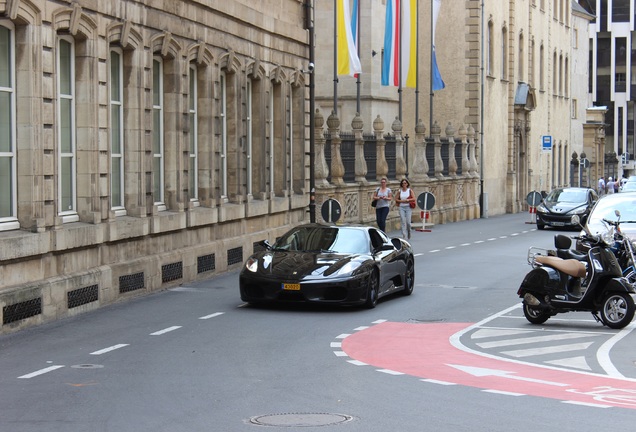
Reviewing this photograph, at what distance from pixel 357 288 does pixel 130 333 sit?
3930mm

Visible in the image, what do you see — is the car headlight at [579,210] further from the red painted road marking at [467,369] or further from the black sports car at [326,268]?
the red painted road marking at [467,369]

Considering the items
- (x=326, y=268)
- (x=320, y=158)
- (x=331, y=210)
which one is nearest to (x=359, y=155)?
(x=320, y=158)

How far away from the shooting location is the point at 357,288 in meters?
18.8

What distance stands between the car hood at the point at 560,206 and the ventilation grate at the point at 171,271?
25.5 meters

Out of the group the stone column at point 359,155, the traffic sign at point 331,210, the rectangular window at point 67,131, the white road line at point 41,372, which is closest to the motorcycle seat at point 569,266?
the white road line at point 41,372

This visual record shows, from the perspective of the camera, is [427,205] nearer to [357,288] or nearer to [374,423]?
[357,288]

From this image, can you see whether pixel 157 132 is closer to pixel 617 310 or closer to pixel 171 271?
pixel 171 271

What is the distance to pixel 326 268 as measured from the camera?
18797 mm

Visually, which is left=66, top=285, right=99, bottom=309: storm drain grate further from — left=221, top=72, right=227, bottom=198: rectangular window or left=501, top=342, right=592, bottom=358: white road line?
left=221, top=72, right=227, bottom=198: rectangular window

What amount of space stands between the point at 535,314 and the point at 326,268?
127 inches

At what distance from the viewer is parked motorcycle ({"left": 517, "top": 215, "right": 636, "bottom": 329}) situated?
54.6 feet

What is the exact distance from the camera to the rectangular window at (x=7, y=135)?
17.0 meters

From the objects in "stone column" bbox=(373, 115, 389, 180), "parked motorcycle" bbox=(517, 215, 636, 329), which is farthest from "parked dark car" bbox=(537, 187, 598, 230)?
"parked motorcycle" bbox=(517, 215, 636, 329)

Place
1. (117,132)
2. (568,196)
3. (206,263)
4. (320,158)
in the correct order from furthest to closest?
(568,196), (320,158), (206,263), (117,132)
